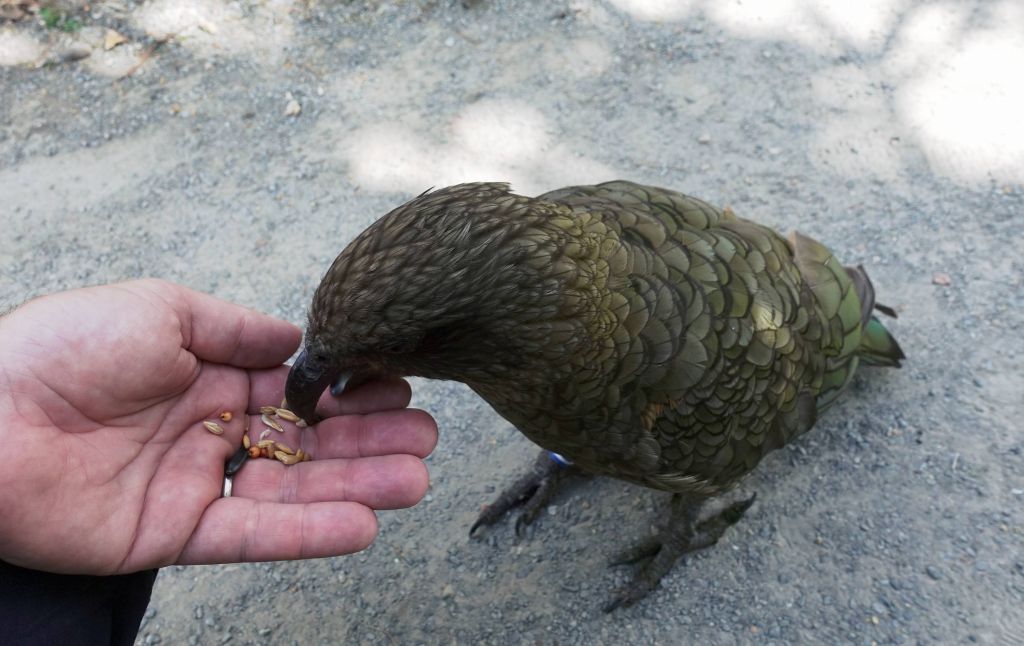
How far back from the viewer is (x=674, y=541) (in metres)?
3.62

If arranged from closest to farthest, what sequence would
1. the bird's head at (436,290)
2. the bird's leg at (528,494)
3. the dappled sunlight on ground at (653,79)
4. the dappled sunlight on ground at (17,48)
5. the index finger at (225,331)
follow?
1. the bird's head at (436,290)
2. the index finger at (225,331)
3. the bird's leg at (528,494)
4. the dappled sunlight on ground at (653,79)
5. the dappled sunlight on ground at (17,48)

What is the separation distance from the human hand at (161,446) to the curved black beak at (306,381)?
345 mm

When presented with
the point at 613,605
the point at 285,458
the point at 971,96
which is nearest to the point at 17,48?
the point at 285,458

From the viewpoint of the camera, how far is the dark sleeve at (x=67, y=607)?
2.49m

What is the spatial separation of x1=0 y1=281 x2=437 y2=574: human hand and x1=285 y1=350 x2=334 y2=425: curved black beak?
0.34 metres

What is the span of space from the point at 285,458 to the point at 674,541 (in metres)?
1.81

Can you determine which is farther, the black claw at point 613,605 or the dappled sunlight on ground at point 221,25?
the dappled sunlight on ground at point 221,25

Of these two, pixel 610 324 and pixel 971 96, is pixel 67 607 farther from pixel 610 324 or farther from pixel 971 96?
pixel 971 96

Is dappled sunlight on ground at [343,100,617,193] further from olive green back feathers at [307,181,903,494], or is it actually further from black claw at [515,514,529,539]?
black claw at [515,514,529,539]

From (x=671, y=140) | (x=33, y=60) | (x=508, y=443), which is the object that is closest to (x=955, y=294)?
(x=671, y=140)

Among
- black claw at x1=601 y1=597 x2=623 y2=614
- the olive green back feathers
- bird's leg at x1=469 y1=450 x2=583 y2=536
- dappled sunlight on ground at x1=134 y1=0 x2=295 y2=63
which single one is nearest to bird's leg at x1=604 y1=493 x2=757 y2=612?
black claw at x1=601 y1=597 x2=623 y2=614

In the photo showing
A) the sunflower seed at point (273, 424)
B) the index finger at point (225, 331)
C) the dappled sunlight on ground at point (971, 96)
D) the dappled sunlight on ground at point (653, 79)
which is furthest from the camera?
the dappled sunlight on ground at point (653, 79)

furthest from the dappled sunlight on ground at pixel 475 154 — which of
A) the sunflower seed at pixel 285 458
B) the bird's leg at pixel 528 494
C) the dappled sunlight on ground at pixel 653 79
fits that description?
the sunflower seed at pixel 285 458

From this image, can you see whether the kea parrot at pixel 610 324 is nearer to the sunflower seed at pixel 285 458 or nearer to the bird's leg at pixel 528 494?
the sunflower seed at pixel 285 458
